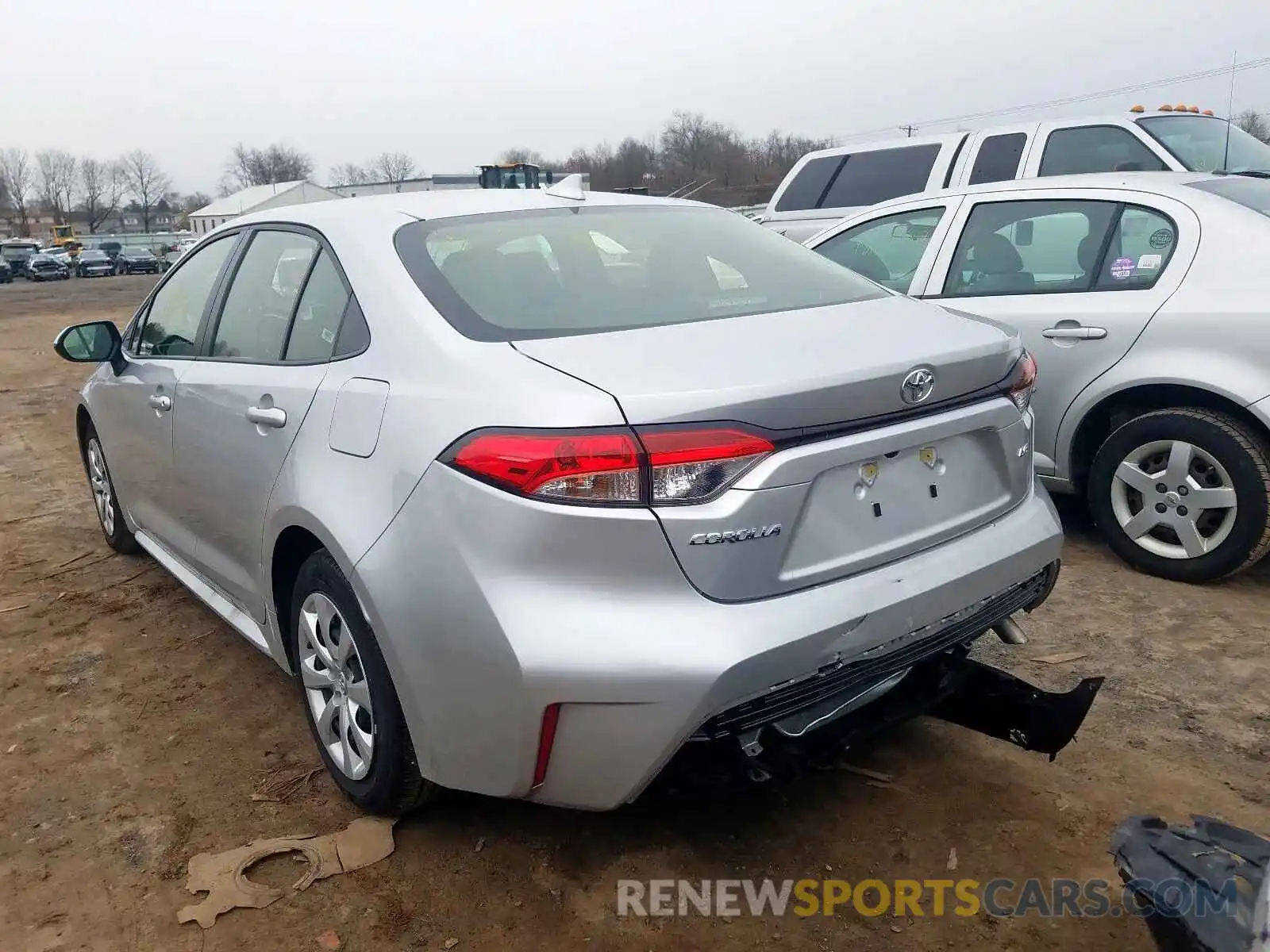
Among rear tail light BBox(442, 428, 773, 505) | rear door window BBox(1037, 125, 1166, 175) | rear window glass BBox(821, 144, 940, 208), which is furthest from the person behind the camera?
rear window glass BBox(821, 144, 940, 208)

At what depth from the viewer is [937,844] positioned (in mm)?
2549

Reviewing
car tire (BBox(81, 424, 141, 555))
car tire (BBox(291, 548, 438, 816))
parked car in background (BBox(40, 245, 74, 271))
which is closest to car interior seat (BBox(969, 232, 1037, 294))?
car tire (BBox(291, 548, 438, 816))

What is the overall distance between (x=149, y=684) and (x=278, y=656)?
94cm

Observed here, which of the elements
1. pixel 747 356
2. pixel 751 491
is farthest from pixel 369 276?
pixel 751 491

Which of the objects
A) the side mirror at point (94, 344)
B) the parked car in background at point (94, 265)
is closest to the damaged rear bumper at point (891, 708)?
the side mirror at point (94, 344)

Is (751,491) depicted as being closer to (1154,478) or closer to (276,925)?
(276,925)

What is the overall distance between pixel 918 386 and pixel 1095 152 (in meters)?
5.82

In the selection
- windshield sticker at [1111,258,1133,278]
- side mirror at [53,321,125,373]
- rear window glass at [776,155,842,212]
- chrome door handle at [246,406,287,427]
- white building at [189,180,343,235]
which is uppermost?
white building at [189,180,343,235]

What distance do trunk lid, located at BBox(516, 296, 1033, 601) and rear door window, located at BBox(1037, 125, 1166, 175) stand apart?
17.0 feet

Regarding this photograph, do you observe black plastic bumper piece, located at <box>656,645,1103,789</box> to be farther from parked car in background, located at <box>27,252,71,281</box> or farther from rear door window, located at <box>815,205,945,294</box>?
parked car in background, located at <box>27,252,71,281</box>

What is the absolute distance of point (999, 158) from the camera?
7.59 metres

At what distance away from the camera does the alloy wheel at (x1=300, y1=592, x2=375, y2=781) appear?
2568 millimetres

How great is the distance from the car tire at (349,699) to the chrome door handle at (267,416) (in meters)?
0.39

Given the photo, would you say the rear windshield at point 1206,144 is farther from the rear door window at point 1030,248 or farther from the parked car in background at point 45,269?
the parked car in background at point 45,269
